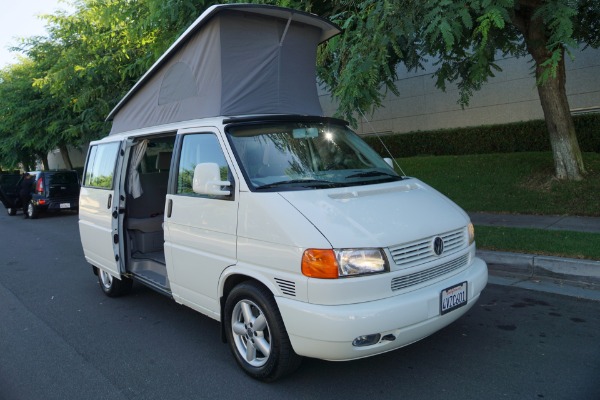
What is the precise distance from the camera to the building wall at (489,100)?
42.9 ft

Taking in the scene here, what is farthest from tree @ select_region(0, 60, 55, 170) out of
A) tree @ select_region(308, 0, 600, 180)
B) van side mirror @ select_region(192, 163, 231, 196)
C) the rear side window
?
van side mirror @ select_region(192, 163, 231, 196)

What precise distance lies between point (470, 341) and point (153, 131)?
3.62 meters

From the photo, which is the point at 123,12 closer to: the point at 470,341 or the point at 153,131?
the point at 153,131

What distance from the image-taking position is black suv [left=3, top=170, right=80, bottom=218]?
53.6ft

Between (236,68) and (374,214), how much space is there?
82.0 inches

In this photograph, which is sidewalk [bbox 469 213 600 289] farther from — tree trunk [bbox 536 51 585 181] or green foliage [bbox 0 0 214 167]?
green foliage [bbox 0 0 214 167]

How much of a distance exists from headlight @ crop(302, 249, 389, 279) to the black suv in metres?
15.6

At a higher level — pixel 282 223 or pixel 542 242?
pixel 282 223

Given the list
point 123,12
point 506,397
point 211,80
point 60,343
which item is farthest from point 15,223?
point 506,397

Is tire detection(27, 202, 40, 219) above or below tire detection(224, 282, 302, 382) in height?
below

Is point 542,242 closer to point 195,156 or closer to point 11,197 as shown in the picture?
point 195,156

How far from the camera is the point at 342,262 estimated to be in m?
3.08

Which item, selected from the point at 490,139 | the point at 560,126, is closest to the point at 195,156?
the point at 560,126

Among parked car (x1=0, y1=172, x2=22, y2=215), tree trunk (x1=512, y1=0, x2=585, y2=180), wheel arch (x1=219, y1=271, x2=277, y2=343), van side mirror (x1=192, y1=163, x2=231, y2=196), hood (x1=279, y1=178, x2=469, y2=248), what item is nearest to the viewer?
hood (x1=279, y1=178, x2=469, y2=248)
